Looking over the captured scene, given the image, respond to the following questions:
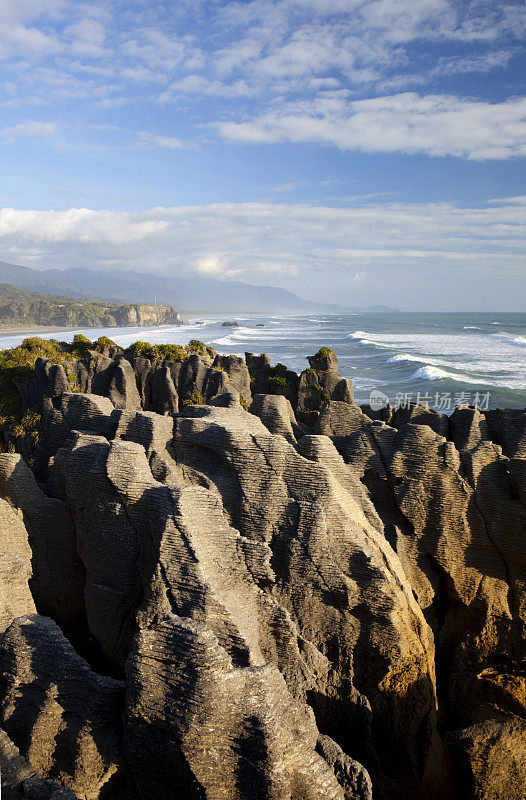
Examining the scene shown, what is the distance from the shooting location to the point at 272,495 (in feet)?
28.8

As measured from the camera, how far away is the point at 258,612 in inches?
304

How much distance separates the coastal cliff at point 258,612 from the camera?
19.1 ft

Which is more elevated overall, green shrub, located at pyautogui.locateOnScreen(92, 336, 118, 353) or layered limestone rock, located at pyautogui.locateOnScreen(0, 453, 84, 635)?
green shrub, located at pyautogui.locateOnScreen(92, 336, 118, 353)

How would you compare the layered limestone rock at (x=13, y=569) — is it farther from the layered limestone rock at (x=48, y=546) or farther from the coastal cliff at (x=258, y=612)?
the layered limestone rock at (x=48, y=546)

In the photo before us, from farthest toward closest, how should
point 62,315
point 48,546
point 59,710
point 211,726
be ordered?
point 62,315 < point 48,546 < point 59,710 < point 211,726

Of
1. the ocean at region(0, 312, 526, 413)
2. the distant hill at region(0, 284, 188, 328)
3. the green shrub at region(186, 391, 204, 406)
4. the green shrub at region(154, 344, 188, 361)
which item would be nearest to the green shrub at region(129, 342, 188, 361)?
the green shrub at region(154, 344, 188, 361)

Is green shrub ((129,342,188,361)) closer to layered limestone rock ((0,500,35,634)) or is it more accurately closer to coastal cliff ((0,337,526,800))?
coastal cliff ((0,337,526,800))

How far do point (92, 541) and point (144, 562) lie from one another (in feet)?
3.85

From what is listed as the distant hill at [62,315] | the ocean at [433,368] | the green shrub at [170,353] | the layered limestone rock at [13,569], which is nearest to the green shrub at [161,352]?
the green shrub at [170,353]

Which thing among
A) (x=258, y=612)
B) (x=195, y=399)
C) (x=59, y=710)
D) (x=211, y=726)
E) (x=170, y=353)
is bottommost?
(x=59, y=710)

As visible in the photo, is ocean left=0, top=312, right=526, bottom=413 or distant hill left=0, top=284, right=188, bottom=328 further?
distant hill left=0, top=284, right=188, bottom=328

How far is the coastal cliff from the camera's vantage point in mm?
5836

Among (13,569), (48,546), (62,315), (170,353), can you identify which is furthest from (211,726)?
(62,315)

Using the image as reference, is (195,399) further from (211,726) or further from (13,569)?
(211,726)
